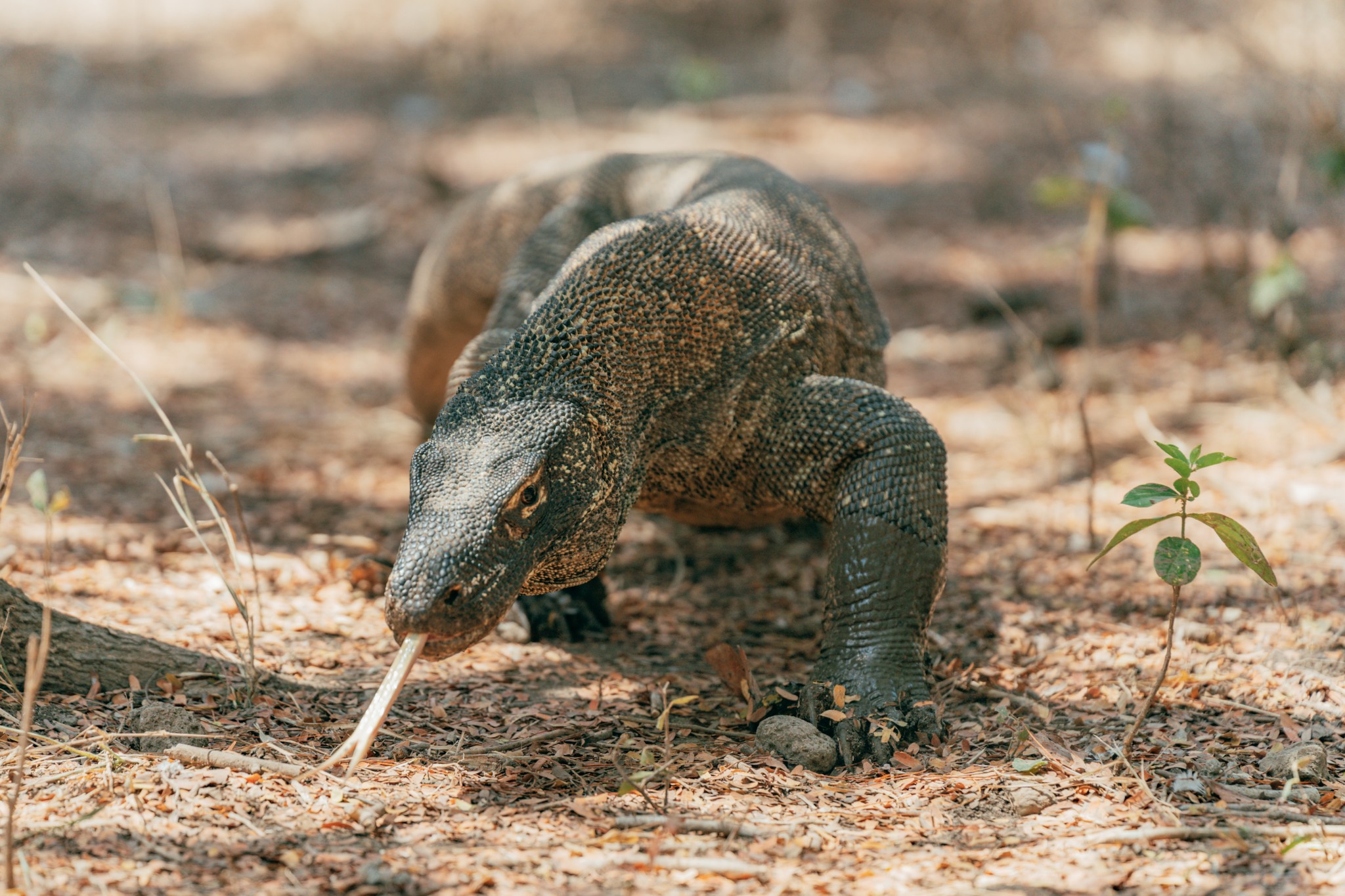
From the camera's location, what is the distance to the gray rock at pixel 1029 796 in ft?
7.87

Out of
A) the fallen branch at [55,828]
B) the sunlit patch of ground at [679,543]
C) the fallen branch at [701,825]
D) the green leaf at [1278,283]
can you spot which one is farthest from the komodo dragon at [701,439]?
the green leaf at [1278,283]

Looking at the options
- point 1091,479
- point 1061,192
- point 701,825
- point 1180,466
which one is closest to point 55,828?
point 701,825

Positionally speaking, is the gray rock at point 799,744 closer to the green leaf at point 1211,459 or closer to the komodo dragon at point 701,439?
the komodo dragon at point 701,439

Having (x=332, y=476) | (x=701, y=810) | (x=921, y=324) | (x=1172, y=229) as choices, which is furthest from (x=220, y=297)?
(x=1172, y=229)

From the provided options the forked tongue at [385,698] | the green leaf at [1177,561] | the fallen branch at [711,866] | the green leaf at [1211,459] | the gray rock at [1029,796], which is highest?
the green leaf at [1211,459]

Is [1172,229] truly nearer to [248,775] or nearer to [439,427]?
[439,427]

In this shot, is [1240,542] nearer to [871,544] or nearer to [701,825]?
[871,544]

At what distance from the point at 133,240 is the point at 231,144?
2.41 meters

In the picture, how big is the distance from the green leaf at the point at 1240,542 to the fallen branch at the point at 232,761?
195cm

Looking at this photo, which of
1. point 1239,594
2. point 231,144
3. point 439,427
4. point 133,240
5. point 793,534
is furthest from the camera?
point 231,144

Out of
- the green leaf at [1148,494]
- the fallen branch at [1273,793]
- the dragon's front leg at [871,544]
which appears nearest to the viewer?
the fallen branch at [1273,793]

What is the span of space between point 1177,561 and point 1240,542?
0.44 ft

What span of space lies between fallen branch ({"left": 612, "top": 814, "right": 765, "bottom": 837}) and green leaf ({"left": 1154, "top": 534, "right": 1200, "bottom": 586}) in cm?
105

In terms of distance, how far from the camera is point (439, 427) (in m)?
2.58
